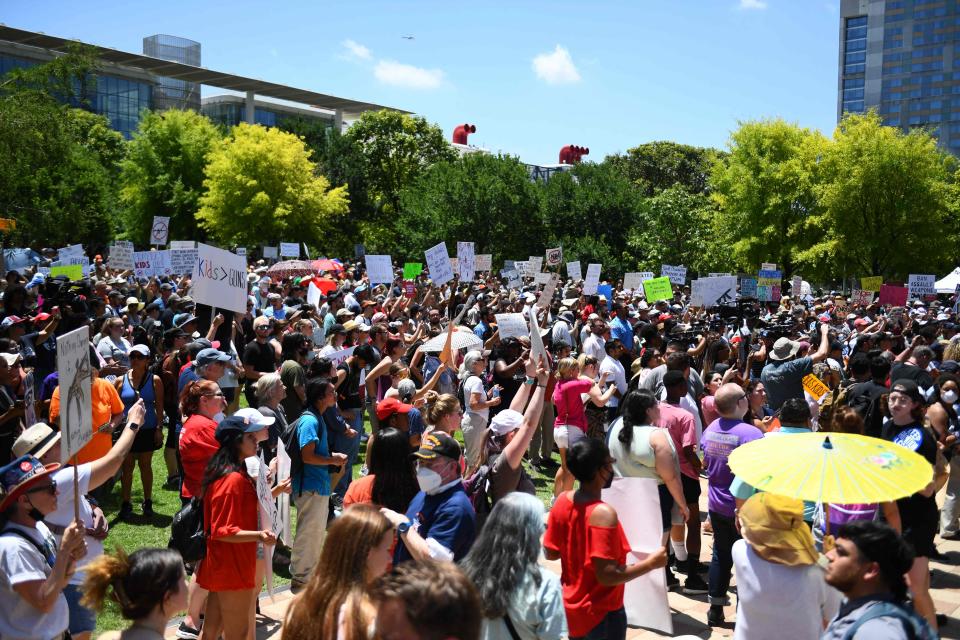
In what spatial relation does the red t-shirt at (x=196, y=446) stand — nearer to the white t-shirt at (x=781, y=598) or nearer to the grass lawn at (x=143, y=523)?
the grass lawn at (x=143, y=523)

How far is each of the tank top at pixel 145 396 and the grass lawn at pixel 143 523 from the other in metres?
0.99

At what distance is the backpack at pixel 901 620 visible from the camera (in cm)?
336

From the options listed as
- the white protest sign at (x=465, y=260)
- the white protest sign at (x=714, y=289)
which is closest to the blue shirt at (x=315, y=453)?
the white protest sign at (x=714, y=289)

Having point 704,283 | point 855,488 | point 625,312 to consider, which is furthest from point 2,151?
point 855,488

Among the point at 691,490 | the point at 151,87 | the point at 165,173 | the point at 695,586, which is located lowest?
the point at 695,586

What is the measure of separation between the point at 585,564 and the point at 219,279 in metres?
6.08

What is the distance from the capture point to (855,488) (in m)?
4.21

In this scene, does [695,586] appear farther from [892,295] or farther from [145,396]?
[892,295]

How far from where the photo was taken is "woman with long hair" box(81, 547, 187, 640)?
3.59 m

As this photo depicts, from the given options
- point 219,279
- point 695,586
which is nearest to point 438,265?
point 219,279

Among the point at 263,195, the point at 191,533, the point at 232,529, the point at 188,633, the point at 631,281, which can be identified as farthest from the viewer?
the point at 263,195

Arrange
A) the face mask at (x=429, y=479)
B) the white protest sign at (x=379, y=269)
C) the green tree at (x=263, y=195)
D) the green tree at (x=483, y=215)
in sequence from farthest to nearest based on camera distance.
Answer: the green tree at (x=263, y=195) < the green tree at (x=483, y=215) < the white protest sign at (x=379, y=269) < the face mask at (x=429, y=479)

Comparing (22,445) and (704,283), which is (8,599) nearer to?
(22,445)

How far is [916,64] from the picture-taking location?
341ft
